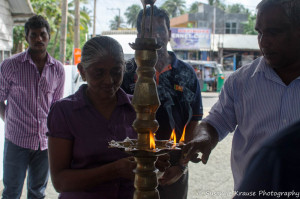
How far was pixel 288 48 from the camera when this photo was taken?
1793 millimetres

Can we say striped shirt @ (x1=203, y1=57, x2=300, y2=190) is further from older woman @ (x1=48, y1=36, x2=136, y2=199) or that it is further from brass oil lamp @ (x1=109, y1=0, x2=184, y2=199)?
brass oil lamp @ (x1=109, y1=0, x2=184, y2=199)

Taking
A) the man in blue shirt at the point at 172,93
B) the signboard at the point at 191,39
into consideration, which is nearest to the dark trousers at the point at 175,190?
the man in blue shirt at the point at 172,93

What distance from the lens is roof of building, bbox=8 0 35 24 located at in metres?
8.58

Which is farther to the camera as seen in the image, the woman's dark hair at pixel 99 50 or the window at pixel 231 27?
the window at pixel 231 27

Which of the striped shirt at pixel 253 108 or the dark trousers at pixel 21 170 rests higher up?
the striped shirt at pixel 253 108

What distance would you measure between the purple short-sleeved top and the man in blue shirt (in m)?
0.65

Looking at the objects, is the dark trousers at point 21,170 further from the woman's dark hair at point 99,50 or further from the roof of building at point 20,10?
the roof of building at point 20,10

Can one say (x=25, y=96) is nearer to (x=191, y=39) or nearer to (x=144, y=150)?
(x=144, y=150)

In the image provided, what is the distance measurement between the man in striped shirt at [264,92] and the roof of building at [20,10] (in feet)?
25.2

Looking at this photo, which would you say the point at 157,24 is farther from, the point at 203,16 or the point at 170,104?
the point at 203,16

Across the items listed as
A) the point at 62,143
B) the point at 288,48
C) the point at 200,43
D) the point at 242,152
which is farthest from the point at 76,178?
the point at 200,43

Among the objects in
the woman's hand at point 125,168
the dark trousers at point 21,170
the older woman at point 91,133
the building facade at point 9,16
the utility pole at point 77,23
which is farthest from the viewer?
the utility pole at point 77,23

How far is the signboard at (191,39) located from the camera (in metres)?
30.4

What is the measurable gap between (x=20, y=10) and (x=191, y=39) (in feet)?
75.8
